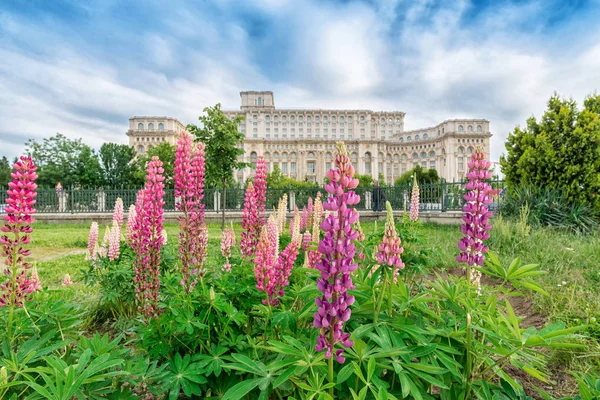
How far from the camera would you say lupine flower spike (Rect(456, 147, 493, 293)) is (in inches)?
94.9

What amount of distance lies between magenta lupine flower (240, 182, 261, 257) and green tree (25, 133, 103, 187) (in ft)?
194

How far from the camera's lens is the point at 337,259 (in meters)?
1.40

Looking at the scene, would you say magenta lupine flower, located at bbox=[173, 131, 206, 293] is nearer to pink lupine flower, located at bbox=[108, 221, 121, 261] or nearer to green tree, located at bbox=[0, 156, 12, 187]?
pink lupine flower, located at bbox=[108, 221, 121, 261]

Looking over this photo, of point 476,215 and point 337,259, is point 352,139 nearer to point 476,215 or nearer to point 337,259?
point 476,215

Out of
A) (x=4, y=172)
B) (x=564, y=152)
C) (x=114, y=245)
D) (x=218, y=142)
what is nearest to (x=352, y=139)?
(x=4, y=172)

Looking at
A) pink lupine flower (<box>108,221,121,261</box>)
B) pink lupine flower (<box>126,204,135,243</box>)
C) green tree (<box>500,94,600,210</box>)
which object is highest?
green tree (<box>500,94,600,210</box>)

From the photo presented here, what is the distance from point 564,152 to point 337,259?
1279 cm

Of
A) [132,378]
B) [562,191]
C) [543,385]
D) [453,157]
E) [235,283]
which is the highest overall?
[453,157]

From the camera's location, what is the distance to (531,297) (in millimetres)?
4559

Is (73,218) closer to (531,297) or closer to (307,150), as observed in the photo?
(531,297)

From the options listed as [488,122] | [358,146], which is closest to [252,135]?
[358,146]

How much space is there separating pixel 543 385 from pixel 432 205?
648 inches

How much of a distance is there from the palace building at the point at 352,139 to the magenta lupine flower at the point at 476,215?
386 feet

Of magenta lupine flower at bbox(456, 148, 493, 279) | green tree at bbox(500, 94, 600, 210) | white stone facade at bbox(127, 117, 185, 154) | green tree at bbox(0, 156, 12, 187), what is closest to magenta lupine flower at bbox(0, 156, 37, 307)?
magenta lupine flower at bbox(456, 148, 493, 279)
